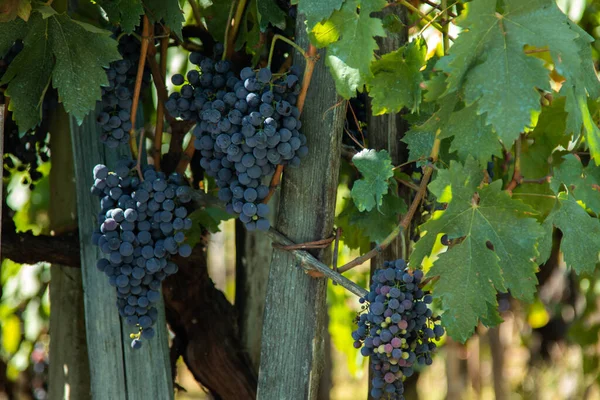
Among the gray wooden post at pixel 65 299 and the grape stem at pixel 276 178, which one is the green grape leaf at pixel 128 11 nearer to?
the grape stem at pixel 276 178

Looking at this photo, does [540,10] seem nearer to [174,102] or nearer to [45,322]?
[174,102]

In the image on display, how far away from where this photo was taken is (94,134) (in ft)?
6.05

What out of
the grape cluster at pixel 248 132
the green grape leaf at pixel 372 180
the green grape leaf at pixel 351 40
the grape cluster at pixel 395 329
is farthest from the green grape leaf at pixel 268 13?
the grape cluster at pixel 395 329

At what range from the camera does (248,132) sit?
1.42m

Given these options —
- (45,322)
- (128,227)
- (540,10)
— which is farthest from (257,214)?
(45,322)

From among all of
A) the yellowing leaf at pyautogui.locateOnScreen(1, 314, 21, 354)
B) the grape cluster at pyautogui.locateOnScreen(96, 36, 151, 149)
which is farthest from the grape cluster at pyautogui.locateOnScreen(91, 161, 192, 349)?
the yellowing leaf at pyautogui.locateOnScreen(1, 314, 21, 354)

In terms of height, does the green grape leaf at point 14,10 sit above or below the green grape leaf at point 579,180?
above

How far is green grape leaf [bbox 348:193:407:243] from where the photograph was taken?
1671 millimetres

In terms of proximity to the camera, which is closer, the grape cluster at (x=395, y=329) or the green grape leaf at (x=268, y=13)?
the grape cluster at (x=395, y=329)

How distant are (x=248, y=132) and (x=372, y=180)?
0.26m

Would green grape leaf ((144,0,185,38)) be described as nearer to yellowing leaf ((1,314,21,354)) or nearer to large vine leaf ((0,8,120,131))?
large vine leaf ((0,8,120,131))

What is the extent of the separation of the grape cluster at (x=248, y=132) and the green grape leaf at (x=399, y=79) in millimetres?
168

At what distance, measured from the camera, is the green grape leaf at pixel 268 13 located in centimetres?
156

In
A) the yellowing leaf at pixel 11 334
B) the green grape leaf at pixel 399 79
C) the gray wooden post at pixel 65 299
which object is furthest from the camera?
the yellowing leaf at pixel 11 334
